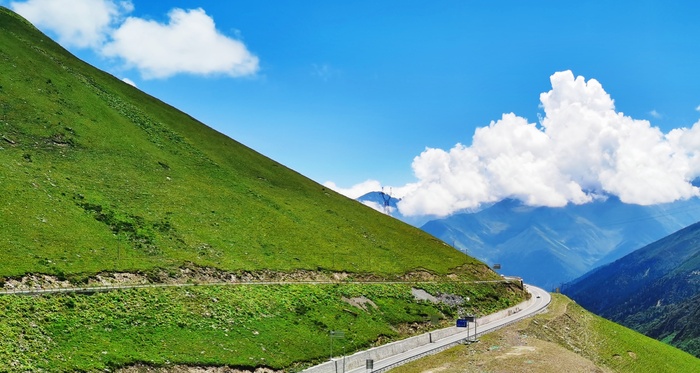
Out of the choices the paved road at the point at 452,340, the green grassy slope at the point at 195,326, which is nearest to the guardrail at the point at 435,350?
the paved road at the point at 452,340

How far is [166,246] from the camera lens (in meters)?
69.0

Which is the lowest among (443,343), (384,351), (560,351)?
(384,351)

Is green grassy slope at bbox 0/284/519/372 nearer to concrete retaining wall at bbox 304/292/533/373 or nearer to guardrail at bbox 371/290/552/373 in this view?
concrete retaining wall at bbox 304/292/533/373

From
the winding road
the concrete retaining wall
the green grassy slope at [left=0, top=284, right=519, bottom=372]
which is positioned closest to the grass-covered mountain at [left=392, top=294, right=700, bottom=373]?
the winding road

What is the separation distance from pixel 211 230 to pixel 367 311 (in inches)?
1071

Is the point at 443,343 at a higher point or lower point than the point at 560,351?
higher

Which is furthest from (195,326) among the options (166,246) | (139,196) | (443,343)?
(443,343)

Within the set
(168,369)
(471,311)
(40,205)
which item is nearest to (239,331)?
(168,369)

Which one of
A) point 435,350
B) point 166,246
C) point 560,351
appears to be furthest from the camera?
point 435,350

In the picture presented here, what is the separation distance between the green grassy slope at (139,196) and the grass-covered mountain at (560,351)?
23223mm

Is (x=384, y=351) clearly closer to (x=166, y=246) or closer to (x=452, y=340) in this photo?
(x=452, y=340)

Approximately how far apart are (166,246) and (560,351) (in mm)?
55446

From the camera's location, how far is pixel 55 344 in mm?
40906

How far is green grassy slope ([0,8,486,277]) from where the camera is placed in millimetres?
61312
